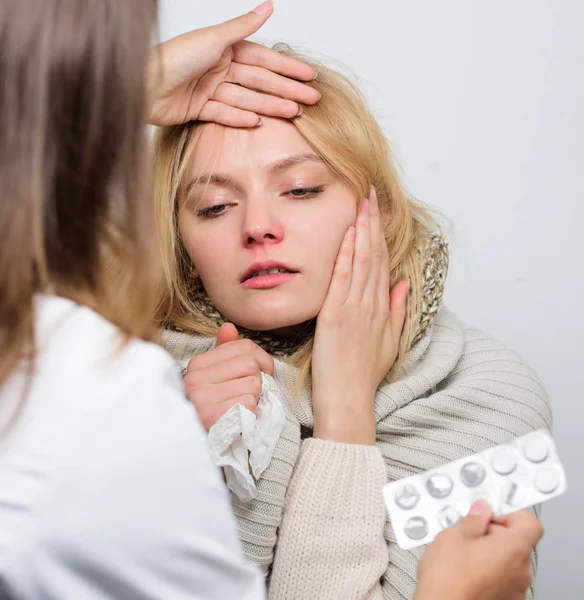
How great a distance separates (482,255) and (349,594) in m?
1.09

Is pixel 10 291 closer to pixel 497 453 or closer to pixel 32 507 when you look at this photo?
pixel 32 507

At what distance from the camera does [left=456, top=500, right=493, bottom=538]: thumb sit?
1021 mm

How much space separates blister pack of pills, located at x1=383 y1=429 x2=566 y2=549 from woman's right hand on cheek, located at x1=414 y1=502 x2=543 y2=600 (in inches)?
2.9

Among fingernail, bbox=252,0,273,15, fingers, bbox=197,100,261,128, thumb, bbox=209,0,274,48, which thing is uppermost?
fingernail, bbox=252,0,273,15

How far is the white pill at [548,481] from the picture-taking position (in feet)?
3.67

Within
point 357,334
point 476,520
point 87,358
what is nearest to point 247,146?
→ point 357,334

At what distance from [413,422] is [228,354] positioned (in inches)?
13.8

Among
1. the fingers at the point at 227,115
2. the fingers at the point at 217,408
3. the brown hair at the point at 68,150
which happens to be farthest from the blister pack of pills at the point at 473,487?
the fingers at the point at 227,115

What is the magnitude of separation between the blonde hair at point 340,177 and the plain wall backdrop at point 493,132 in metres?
0.35

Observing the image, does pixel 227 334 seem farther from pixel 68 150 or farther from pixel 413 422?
pixel 68 150

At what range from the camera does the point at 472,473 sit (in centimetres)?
114

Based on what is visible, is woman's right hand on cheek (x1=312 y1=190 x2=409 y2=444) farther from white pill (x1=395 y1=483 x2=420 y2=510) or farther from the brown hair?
the brown hair

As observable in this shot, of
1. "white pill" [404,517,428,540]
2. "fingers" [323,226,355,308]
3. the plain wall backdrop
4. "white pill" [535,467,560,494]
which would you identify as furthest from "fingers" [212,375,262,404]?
the plain wall backdrop

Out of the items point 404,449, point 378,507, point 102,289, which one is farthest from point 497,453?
point 102,289
